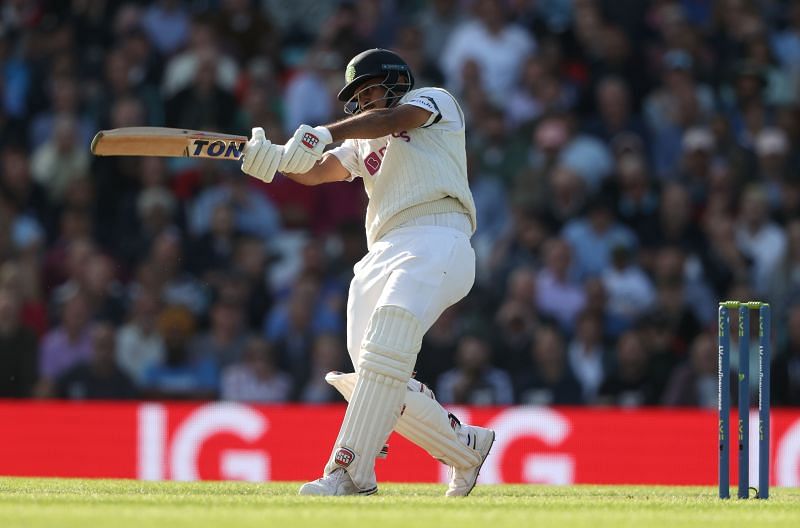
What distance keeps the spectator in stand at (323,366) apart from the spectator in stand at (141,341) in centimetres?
112

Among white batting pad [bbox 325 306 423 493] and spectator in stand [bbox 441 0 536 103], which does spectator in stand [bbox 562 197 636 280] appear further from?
white batting pad [bbox 325 306 423 493]

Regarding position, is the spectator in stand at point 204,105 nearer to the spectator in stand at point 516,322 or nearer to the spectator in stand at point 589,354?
the spectator in stand at point 516,322

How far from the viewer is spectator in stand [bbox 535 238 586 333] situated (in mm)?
10977

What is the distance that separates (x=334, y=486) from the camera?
605cm

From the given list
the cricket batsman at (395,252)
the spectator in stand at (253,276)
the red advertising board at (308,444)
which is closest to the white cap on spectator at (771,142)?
the red advertising board at (308,444)

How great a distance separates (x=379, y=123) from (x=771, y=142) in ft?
20.7

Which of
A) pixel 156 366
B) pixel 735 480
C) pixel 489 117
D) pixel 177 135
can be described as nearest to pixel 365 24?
pixel 489 117

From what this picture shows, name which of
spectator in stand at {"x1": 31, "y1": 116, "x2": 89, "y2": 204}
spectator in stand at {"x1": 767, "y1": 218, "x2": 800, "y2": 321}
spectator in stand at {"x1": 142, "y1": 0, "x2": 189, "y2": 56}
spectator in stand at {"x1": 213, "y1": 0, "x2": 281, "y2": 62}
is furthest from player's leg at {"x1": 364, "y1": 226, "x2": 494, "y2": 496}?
spectator in stand at {"x1": 142, "y1": 0, "x2": 189, "y2": 56}

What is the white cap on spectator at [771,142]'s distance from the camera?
38.5 feet

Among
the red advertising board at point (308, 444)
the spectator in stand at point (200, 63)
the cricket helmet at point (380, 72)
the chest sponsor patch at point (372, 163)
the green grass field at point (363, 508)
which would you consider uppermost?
the spectator in stand at point (200, 63)

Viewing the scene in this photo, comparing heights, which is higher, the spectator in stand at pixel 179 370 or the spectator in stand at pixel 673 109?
the spectator in stand at pixel 673 109

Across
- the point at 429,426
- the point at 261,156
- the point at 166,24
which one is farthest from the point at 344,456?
the point at 166,24

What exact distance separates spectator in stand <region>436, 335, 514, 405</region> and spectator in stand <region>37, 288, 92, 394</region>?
259cm

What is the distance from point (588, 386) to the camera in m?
10.5
